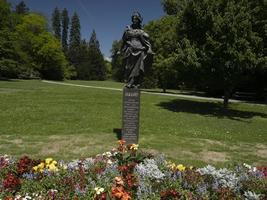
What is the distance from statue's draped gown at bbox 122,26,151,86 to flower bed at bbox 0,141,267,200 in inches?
211

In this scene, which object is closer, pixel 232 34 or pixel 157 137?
pixel 157 137

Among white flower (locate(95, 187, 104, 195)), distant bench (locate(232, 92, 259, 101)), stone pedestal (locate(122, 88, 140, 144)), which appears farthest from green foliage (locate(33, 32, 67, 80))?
white flower (locate(95, 187, 104, 195))

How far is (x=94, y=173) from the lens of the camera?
5.77m

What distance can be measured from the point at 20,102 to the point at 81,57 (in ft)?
247

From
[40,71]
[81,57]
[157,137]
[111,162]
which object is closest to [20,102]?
[157,137]

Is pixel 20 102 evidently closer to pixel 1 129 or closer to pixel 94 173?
pixel 1 129

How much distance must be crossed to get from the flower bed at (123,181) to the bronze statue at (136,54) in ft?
17.6

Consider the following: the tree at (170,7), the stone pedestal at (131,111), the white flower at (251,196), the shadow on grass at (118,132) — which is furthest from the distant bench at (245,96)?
the white flower at (251,196)

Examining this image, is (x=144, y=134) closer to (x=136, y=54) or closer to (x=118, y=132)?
(x=118, y=132)

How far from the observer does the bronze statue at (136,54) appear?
1135 cm

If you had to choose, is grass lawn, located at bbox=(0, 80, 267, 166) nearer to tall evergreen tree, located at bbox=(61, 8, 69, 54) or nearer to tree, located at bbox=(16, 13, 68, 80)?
tree, located at bbox=(16, 13, 68, 80)

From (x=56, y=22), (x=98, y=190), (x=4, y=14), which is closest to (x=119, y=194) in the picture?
(x=98, y=190)

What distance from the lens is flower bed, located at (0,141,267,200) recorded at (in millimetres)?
5012

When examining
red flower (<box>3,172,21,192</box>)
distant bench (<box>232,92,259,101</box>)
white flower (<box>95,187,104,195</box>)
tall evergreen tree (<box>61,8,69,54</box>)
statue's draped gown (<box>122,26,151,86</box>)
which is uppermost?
tall evergreen tree (<box>61,8,69,54</box>)
